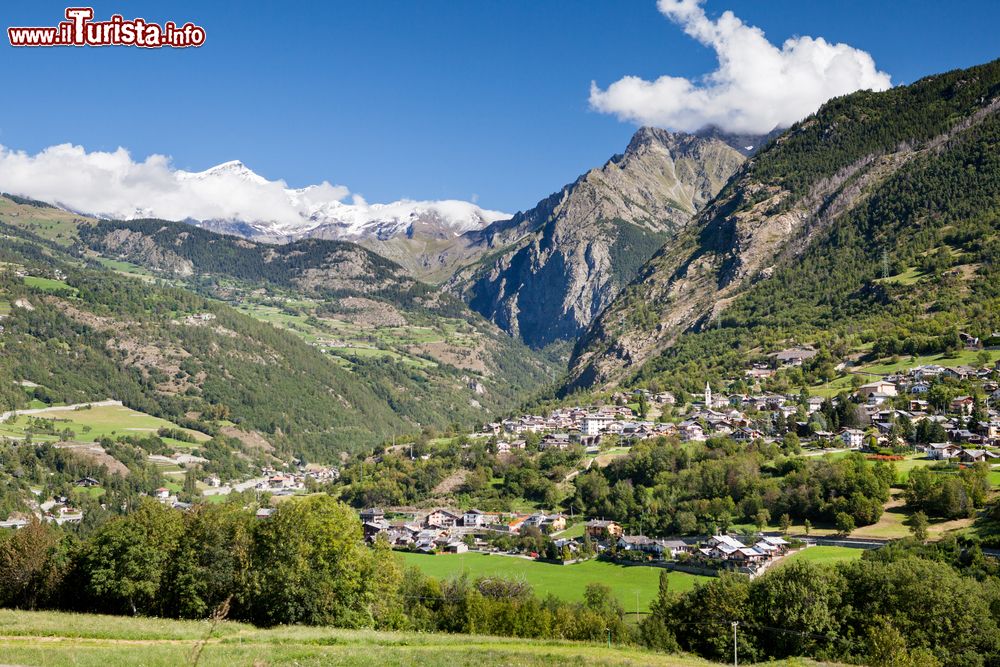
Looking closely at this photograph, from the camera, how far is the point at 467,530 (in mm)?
105562

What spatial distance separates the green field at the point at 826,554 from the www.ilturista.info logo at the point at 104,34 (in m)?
61.4

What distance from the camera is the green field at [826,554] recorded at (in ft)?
237

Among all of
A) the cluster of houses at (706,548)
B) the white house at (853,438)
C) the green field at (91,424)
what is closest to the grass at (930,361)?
the white house at (853,438)

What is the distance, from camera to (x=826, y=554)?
74.8 metres

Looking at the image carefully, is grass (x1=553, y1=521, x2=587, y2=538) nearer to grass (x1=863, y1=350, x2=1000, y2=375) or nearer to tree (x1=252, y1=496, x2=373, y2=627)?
tree (x1=252, y1=496, x2=373, y2=627)

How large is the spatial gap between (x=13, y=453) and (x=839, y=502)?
422 ft

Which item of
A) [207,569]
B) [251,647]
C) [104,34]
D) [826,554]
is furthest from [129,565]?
[826,554]

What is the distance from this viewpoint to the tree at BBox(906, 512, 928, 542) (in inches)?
2795

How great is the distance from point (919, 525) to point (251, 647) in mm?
59528

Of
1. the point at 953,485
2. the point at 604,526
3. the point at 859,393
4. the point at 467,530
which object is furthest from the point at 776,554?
the point at 859,393

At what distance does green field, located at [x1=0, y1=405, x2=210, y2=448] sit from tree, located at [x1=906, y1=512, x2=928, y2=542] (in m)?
146

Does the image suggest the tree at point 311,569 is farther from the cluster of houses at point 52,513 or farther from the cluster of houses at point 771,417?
the cluster of houses at point 52,513

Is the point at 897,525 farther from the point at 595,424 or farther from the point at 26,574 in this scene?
the point at 26,574

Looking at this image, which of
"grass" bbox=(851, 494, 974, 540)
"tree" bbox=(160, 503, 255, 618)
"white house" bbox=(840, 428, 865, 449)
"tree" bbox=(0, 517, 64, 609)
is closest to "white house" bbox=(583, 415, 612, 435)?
"white house" bbox=(840, 428, 865, 449)
